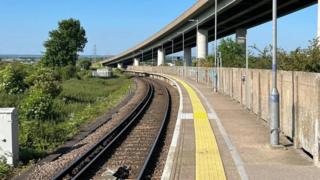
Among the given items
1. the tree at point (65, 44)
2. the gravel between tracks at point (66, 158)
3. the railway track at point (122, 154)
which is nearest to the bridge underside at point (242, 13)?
the railway track at point (122, 154)

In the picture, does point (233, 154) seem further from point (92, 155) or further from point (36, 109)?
point (36, 109)

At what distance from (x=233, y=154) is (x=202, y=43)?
62.1 metres

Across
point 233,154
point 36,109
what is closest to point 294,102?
point 233,154

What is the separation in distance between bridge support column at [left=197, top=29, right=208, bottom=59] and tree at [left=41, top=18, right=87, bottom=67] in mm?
40894

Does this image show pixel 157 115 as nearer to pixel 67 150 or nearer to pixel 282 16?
pixel 67 150

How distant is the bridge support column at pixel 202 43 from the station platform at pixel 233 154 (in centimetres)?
5489

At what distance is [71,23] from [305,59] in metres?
104

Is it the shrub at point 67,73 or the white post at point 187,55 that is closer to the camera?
the shrub at point 67,73

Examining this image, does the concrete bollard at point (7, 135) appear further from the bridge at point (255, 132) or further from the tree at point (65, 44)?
the tree at point (65, 44)

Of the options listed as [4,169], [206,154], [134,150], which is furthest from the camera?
[134,150]

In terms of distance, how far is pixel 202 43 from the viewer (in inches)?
2896

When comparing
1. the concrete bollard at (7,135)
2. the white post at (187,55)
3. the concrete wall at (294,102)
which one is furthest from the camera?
the white post at (187,55)

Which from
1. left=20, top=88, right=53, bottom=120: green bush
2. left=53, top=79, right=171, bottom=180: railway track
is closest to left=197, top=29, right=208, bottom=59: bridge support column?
left=20, top=88, right=53, bottom=120: green bush

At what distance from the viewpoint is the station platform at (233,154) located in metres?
10.1
